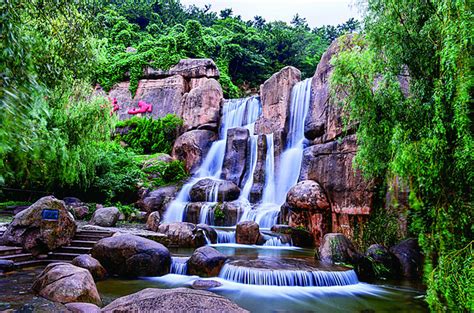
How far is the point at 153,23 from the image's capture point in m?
40.0

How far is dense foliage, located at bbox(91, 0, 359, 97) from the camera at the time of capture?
29.1 metres

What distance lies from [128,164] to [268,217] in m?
11.0

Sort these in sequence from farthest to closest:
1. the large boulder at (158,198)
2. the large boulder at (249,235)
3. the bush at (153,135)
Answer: the bush at (153,135), the large boulder at (158,198), the large boulder at (249,235)

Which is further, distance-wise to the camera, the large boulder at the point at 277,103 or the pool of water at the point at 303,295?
the large boulder at the point at 277,103

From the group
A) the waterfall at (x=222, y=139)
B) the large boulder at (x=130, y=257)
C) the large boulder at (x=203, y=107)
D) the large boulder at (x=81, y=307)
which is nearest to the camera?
the large boulder at (x=81, y=307)

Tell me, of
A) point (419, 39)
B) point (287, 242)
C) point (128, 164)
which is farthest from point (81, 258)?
point (128, 164)

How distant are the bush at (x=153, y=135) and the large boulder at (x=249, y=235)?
14267mm

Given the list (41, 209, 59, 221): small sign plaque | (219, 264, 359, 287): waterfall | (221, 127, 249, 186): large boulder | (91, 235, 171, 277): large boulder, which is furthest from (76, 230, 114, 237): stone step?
(221, 127, 249, 186): large boulder

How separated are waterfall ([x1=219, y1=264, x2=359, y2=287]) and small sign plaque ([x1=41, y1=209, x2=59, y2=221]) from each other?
465cm

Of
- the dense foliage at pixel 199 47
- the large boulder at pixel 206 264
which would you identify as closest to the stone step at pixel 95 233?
the large boulder at pixel 206 264

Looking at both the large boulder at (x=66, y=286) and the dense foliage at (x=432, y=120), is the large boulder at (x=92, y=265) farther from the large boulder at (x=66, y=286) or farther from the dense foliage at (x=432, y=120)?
the dense foliage at (x=432, y=120)

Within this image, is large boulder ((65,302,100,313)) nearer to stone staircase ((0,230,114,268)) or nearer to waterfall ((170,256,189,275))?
waterfall ((170,256,189,275))

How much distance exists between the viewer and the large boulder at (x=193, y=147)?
21.9 metres

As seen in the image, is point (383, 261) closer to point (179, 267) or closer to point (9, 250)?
point (179, 267)
